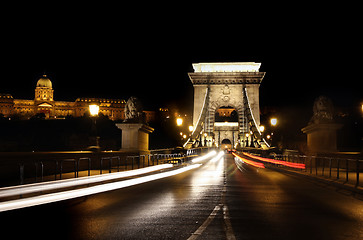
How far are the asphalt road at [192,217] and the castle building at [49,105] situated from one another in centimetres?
15463

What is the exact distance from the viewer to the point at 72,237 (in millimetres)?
6480

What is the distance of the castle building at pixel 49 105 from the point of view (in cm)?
16238

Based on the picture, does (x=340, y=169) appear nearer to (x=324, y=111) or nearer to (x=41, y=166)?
(x=324, y=111)

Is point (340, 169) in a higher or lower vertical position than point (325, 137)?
lower

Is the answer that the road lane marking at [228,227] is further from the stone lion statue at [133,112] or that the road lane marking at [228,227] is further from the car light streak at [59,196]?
the stone lion statue at [133,112]

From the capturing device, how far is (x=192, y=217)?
812 cm

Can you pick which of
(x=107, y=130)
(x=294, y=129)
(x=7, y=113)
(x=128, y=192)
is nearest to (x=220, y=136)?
(x=107, y=130)

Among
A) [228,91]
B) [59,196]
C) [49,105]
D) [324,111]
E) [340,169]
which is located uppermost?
[49,105]

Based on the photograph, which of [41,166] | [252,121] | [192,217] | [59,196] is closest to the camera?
[192,217]

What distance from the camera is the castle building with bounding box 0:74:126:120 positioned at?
533 ft

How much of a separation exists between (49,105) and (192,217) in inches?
6579

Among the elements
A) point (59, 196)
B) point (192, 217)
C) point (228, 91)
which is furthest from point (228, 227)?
point (228, 91)

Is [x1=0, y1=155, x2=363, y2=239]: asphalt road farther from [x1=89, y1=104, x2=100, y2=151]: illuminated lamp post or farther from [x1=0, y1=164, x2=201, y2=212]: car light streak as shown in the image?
[x1=89, y1=104, x2=100, y2=151]: illuminated lamp post

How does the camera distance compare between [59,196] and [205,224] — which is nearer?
[205,224]
